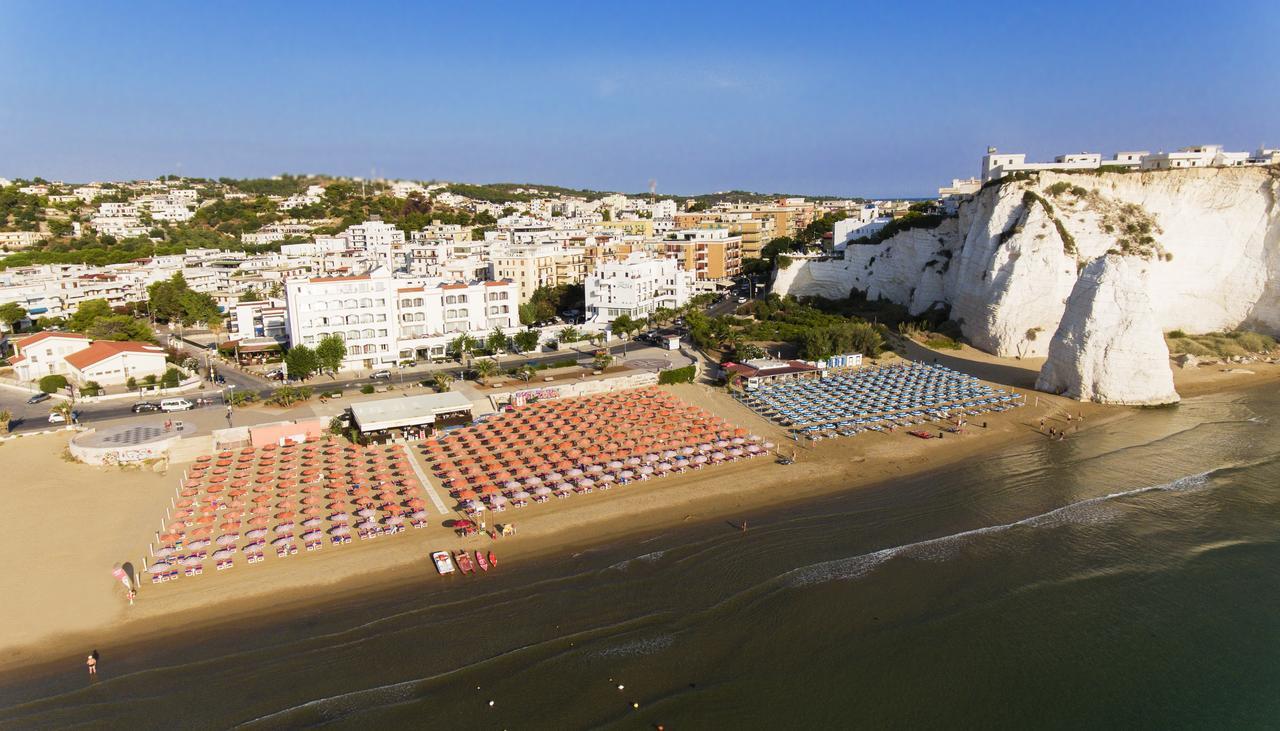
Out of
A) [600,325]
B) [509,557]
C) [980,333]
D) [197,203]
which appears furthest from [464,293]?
[197,203]

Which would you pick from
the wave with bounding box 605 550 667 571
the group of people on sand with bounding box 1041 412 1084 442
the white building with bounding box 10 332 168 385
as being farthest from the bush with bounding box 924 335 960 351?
the white building with bounding box 10 332 168 385

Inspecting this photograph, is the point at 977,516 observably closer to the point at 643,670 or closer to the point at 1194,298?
the point at 643,670

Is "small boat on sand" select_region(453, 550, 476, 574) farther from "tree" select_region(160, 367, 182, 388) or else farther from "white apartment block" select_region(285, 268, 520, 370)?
"tree" select_region(160, 367, 182, 388)

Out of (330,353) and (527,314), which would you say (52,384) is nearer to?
(330,353)

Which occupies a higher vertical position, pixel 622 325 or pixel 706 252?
pixel 706 252

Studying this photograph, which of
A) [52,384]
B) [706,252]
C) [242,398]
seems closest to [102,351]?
[52,384]

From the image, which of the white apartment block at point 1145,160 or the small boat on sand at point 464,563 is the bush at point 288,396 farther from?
the white apartment block at point 1145,160
